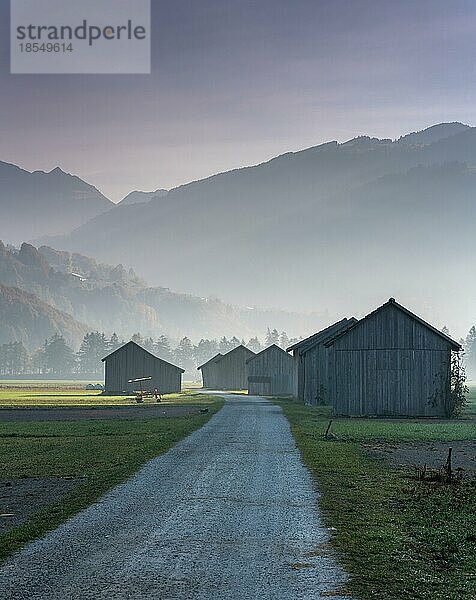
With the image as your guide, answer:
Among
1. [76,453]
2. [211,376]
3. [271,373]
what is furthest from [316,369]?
[211,376]

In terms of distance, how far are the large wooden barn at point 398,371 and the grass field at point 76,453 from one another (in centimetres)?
1281

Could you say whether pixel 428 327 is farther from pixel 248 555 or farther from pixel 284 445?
pixel 248 555

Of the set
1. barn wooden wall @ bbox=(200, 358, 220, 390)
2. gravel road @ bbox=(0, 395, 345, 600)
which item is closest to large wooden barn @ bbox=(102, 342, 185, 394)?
barn wooden wall @ bbox=(200, 358, 220, 390)

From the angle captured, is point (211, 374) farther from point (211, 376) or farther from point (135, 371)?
point (135, 371)

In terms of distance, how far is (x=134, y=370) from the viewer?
4951 inches

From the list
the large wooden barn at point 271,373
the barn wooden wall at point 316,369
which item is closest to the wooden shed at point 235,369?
the large wooden barn at point 271,373

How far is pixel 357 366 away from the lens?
60375mm

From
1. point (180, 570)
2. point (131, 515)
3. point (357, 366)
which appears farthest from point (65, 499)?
point (357, 366)

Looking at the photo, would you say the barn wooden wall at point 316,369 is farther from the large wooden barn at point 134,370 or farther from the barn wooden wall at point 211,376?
the barn wooden wall at point 211,376

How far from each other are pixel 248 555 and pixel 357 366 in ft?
155

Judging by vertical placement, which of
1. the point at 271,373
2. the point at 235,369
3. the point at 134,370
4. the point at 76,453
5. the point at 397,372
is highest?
the point at 397,372

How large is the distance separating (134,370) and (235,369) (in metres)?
34.1

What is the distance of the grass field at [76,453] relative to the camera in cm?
1731

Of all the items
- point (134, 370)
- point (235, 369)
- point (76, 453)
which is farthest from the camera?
point (235, 369)
